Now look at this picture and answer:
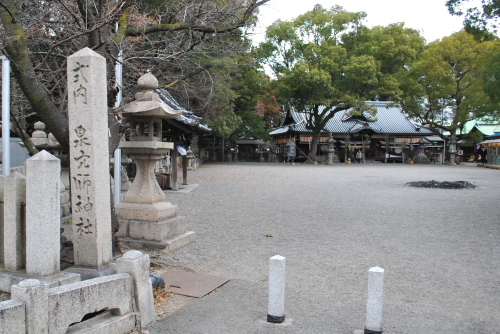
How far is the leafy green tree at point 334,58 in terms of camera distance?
31391 mm

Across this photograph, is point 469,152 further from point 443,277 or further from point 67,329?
point 67,329

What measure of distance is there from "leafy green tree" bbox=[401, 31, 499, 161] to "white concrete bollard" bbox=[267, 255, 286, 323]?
3293 centimetres

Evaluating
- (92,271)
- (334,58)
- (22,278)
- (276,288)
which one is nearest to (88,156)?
(92,271)

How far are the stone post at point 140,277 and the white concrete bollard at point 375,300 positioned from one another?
2.03m

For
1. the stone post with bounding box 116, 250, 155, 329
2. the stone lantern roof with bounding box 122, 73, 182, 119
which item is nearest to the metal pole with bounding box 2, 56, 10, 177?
the stone lantern roof with bounding box 122, 73, 182, 119

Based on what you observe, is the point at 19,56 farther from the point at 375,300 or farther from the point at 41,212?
the point at 375,300

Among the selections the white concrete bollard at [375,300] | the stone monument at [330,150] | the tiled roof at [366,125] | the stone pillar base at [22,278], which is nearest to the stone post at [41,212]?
the stone pillar base at [22,278]

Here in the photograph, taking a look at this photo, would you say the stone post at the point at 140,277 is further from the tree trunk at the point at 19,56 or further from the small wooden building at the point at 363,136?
the small wooden building at the point at 363,136

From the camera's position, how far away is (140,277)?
3.63m

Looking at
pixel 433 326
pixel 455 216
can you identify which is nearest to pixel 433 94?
pixel 455 216

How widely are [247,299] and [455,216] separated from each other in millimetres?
7461

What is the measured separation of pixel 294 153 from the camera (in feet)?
123

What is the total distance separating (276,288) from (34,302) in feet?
6.65

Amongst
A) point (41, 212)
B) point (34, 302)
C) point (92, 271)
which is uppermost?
point (41, 212)
